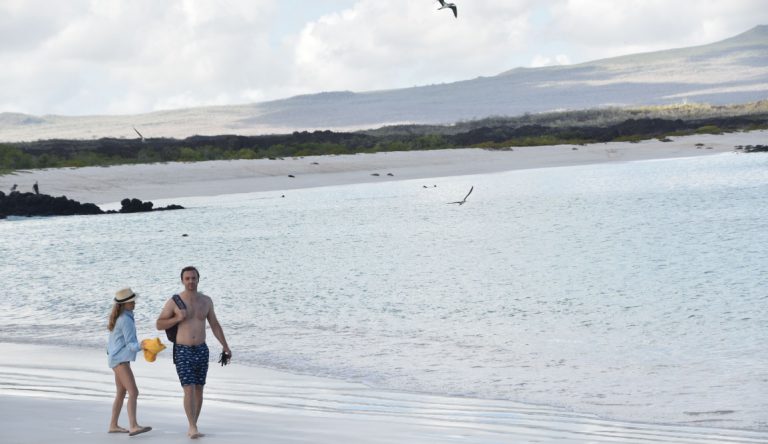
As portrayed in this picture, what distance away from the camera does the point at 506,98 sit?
15588 centimetres

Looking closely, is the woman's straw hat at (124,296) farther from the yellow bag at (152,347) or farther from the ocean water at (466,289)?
the ocean water at (466,289)

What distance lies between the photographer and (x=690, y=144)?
6744 cm

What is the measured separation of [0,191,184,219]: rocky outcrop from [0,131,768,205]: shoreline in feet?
12.6

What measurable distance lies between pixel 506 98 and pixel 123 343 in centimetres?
14907

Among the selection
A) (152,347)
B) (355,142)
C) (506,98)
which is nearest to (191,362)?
(152,347)

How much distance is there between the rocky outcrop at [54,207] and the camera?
131ft

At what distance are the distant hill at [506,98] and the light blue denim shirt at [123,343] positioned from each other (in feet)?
380

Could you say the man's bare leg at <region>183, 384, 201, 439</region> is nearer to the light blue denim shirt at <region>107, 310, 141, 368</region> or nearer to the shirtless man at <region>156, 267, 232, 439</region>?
the shirtless man at <region>156, 267, 232, 439</region>

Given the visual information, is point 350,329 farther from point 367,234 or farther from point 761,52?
point 761,52

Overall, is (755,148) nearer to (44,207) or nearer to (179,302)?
(44,207)

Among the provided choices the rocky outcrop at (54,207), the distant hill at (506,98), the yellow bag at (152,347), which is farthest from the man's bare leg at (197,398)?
the distant hill at (506,98)

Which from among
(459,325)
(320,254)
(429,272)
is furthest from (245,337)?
(320,254)

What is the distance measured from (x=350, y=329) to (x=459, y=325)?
4.79ft

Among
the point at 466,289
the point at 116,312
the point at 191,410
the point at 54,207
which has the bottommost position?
the point at 466,289
